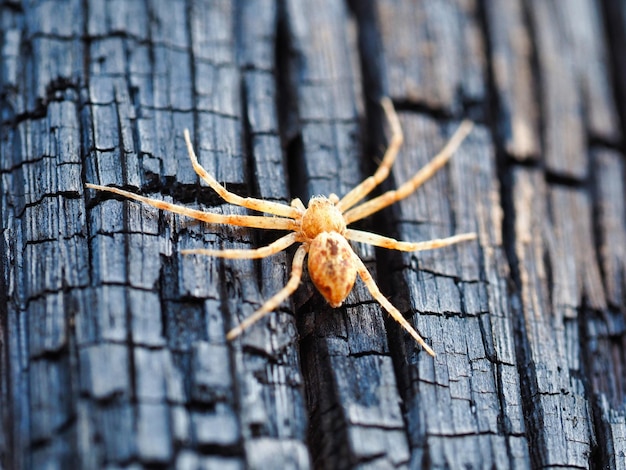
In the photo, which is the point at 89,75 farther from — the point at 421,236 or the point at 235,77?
the point at 421,236

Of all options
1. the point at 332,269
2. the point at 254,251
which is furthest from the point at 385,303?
the point at 254,251

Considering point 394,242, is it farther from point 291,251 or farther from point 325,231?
point 291,251

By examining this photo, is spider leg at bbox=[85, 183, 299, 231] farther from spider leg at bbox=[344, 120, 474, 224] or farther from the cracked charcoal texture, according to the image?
spider leg at bbox=[344, 120, 474, 224]

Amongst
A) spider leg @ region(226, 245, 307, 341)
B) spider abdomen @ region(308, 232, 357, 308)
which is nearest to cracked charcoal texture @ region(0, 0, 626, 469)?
spider leg @ region(226, 245, 307, 341)

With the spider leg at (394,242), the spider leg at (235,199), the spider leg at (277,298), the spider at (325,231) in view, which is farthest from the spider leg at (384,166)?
the spider leg at (277,298)

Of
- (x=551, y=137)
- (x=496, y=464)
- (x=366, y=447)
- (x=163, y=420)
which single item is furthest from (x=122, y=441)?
(x=551, y=137)
